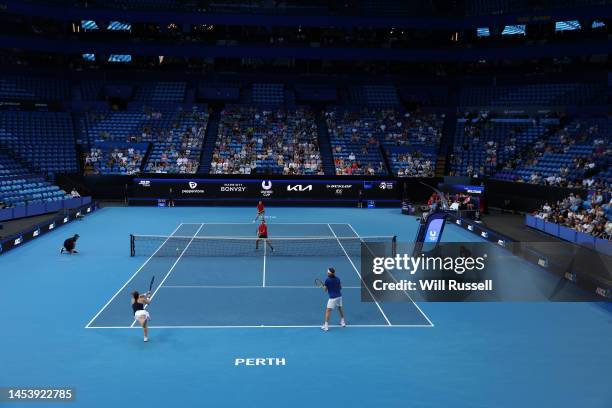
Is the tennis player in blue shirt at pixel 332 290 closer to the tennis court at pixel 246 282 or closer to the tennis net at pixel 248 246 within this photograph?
the tennis court at pixel 246 282

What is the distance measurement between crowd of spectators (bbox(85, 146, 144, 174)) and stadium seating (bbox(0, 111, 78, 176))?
1327mm

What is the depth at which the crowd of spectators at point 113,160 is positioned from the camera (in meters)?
47.8

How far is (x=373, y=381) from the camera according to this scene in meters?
13.2

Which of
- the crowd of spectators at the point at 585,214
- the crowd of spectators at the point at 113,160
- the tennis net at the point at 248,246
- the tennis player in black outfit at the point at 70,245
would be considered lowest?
the tennis net at the point at 248,246

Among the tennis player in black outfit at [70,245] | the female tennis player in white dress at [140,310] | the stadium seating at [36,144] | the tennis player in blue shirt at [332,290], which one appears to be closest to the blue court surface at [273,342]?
the female tennis player in white dress at [140,310]

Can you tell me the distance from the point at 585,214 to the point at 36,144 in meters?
40.6

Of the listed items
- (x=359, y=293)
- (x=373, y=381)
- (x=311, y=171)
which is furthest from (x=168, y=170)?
(x=373, y=381)

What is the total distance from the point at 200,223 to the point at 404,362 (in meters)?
24.0

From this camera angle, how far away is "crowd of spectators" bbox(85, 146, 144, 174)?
47.8 metres

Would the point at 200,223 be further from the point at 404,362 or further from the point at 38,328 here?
the point at 404,362

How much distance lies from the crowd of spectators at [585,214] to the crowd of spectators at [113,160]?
103 ft

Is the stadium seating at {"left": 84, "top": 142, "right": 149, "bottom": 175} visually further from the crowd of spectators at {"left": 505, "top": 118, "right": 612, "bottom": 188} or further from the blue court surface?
the crowd of spectators at {"left": 505, "top": 118, "right": 612, "bottom": 188}

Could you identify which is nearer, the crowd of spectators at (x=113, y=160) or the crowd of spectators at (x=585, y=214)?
the crowd of spectators at (x=585, y=214)

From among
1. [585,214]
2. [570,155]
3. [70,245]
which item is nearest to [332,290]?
[70,245]
